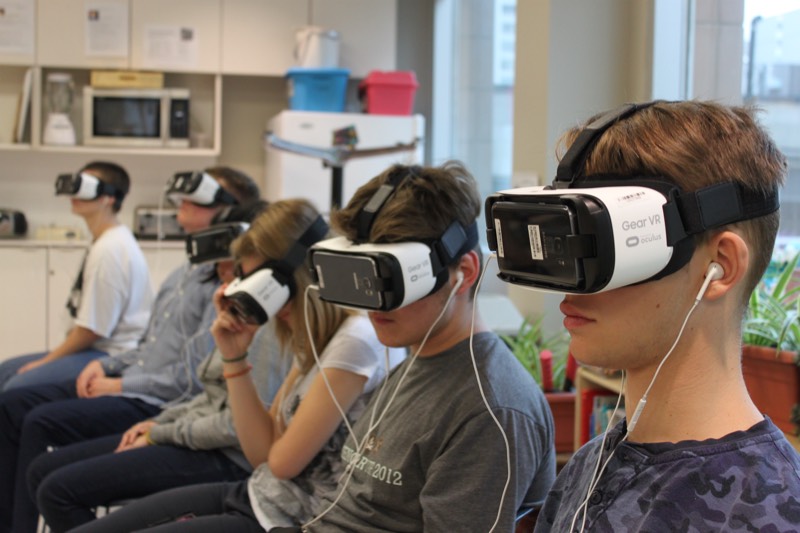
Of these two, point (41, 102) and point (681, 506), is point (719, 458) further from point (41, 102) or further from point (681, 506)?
point (41, 102)

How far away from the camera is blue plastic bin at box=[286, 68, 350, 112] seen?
16.1 feet

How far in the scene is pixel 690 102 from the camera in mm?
944

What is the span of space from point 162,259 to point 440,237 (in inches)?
157

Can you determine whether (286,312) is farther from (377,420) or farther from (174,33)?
(174,33)

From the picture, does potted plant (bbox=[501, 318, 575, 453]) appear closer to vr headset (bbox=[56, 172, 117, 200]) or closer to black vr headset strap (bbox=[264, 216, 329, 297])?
black vr headset strap (bbox=[264, 216, 329, 297])

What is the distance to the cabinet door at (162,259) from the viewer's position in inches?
203

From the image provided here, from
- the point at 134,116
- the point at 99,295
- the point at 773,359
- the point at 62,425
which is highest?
the point at 134,116

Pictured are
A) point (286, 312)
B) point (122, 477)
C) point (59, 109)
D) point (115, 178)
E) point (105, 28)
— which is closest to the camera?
point (286, 312)

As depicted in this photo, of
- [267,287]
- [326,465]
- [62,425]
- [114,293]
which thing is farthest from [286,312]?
[114,293]

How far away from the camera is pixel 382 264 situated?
139 cm

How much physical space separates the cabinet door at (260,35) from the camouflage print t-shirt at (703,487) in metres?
4.53

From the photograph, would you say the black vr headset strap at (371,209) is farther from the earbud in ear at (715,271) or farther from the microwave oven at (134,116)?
the microwave oven at (134,116)

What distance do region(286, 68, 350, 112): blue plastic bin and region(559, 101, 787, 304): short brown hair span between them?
13.4 feet

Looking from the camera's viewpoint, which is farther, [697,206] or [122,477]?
[122,477]
